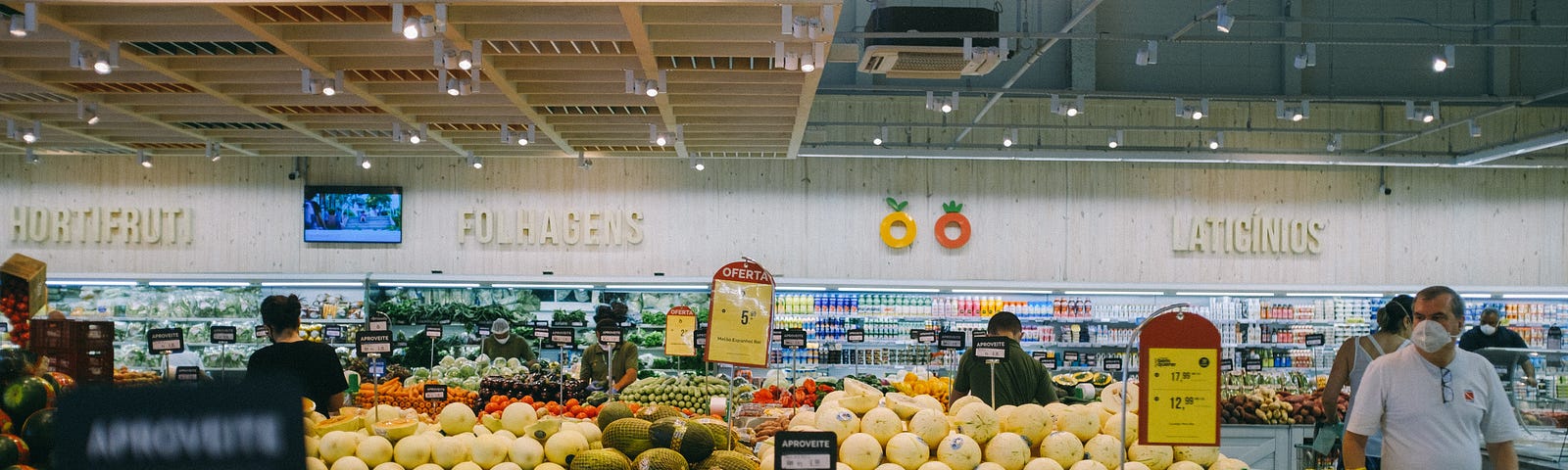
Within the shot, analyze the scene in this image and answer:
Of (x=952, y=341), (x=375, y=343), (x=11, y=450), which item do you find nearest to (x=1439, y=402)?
(x=952, y=341)

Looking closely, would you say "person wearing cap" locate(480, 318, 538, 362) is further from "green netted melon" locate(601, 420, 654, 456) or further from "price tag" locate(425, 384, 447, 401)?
"green netted melon" locate(601, 420, 654, 456)

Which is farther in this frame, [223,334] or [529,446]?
[223,334]

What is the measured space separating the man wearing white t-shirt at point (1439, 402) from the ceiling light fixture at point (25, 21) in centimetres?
572

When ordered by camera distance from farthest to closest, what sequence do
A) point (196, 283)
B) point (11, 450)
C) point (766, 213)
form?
point (766, 213)
point (196, 283)
point (11, 450)

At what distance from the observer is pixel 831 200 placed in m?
12.4

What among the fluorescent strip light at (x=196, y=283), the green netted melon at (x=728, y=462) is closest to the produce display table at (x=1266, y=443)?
the green netted melon at (x=728, y=462)

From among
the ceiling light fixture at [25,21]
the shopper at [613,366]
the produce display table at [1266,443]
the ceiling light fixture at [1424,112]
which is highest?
the ceiling light fixture at [1424,112]

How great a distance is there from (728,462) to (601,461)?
38 cm

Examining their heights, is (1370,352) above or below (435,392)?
above

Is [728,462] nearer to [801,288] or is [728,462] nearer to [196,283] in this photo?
[801,288]

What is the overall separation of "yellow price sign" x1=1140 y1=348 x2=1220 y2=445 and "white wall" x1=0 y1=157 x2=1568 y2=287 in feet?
31.0

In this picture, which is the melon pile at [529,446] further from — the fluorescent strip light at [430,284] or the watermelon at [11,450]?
the fluorescent strip light at [430,284]

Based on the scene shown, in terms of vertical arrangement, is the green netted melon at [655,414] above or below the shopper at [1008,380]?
above

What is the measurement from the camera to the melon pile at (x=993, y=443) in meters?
3.21
